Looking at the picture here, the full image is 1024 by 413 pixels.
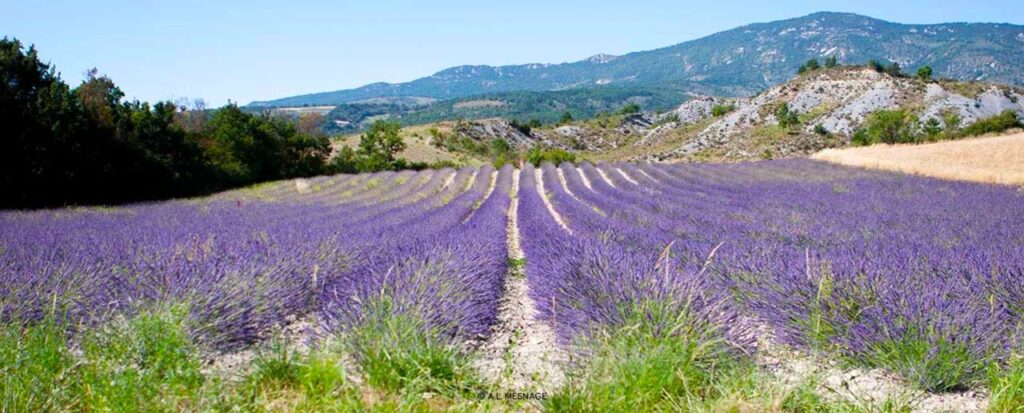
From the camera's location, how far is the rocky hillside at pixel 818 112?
1982 inches

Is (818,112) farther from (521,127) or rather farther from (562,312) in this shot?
(562,312)

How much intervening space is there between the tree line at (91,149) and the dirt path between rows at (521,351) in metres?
20.0

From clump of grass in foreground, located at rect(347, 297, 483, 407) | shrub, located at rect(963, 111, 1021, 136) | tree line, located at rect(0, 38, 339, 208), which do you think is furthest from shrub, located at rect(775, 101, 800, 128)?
clump of grass in foreground, located at rect(347, 297, 483, 407)

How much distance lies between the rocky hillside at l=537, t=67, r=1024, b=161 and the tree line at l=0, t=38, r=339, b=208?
112ft

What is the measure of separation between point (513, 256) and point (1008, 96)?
223 ft

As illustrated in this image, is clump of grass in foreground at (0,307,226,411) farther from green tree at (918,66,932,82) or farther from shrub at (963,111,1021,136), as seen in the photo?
green tree at (918,66,932,82)

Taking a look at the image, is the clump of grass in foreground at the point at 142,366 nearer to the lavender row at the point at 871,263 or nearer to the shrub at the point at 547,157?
the lavender row at the point at 871,263

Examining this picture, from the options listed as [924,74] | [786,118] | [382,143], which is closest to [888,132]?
[786,118]

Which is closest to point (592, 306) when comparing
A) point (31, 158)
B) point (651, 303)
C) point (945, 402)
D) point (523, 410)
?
point (651, 303)

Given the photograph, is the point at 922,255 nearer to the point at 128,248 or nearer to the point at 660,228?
the point at 660,228

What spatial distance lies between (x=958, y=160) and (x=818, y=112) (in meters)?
→ 42.1

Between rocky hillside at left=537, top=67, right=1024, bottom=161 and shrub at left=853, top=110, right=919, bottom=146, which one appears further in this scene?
rocky hillside at left=537, top=67, right=1024, bottom=161

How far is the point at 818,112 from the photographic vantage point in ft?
200

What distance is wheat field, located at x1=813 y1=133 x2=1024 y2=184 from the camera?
1816cm
